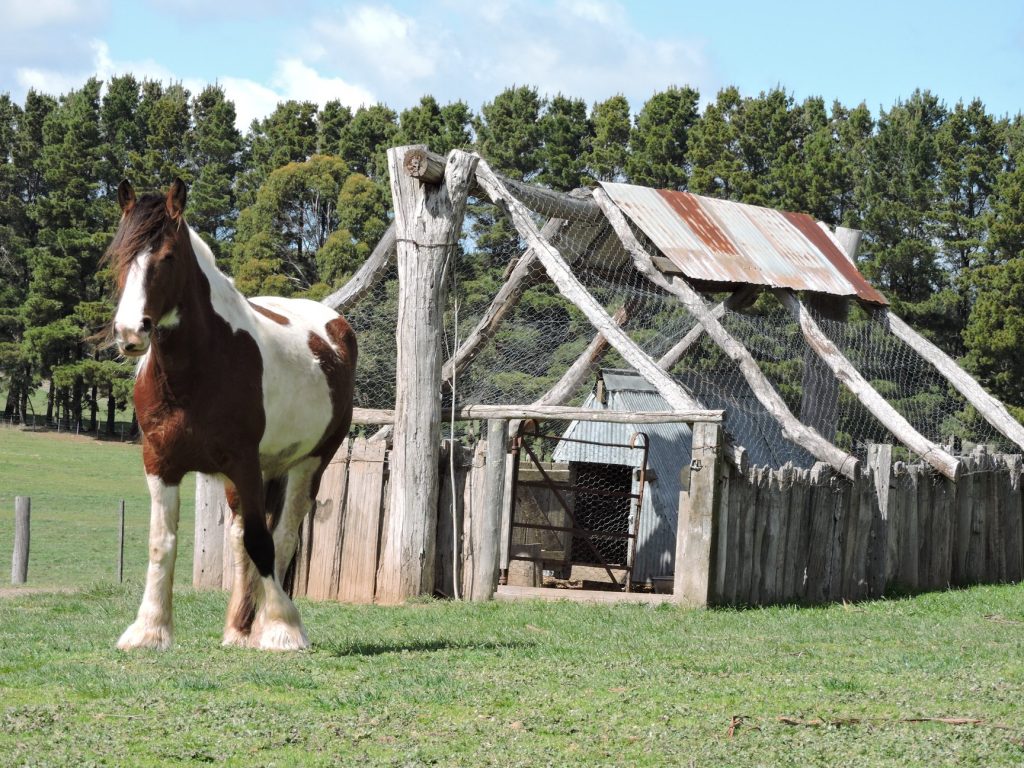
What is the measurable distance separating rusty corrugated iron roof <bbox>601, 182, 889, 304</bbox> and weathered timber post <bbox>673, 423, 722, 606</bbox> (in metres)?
2.77

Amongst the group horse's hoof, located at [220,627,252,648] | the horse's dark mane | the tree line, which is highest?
the tree line

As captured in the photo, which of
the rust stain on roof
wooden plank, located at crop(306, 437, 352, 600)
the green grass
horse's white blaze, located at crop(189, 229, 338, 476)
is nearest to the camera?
horse's white blaze, located at crop(189, 229, 338, 476)

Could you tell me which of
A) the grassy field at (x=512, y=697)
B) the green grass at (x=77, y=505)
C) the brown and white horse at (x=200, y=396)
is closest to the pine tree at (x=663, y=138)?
the green grass at (x=77, y=505)

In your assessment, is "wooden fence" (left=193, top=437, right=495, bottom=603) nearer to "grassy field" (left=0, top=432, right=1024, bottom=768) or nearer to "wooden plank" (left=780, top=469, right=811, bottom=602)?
"grassy field" (left=0, top=432, right=1024, bottom=768)

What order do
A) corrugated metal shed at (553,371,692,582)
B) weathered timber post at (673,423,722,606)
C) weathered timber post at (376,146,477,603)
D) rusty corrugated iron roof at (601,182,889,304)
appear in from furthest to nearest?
corrugated metal shed at (553,371,692,582), rusty corrugated iron roof at (601,182,889,304), weathered timber post at (376,146,477,603), weathered timber post at (673,423,722,606)

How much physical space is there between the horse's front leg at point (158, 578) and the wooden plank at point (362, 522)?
522 cm

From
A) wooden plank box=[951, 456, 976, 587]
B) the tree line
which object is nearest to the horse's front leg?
wooden plank box=[951, 456, 976, 587]

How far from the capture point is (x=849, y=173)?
47.0 meters

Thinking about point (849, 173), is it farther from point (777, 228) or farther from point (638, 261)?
point (638, 261)

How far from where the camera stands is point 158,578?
8188 mm

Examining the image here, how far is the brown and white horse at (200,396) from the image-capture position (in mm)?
7699

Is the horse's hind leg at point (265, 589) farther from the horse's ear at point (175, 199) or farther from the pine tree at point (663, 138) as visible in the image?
the pine tree at point (663, 138)

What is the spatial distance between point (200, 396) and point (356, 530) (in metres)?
5.65

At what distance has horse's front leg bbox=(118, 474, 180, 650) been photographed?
8.13 metres
